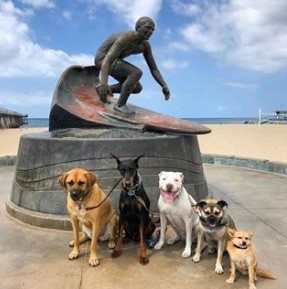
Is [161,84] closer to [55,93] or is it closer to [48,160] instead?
[55,93]

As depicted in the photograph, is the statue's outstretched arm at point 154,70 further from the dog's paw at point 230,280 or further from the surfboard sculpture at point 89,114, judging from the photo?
the dog's paw at point 230,280

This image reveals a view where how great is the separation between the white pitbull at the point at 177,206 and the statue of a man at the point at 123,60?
2745 mm

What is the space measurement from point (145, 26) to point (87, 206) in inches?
123

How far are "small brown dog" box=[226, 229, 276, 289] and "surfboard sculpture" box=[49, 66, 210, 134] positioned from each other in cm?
255

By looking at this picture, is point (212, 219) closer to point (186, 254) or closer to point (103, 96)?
point (186, 254)

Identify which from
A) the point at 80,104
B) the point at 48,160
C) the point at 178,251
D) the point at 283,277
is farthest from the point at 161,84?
the point at 283,277

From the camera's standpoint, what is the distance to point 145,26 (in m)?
5.82

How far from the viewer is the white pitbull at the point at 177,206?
379 centimetres

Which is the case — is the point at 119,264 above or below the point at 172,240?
below

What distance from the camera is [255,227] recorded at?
4.96 m

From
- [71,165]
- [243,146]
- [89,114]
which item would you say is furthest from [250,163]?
[243,146]

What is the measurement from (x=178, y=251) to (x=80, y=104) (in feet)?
11.0

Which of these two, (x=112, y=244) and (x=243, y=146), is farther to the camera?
(x=243, y=146)

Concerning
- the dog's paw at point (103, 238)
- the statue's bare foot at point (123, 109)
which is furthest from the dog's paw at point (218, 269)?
the statue's bare foot at point (123, 109)
